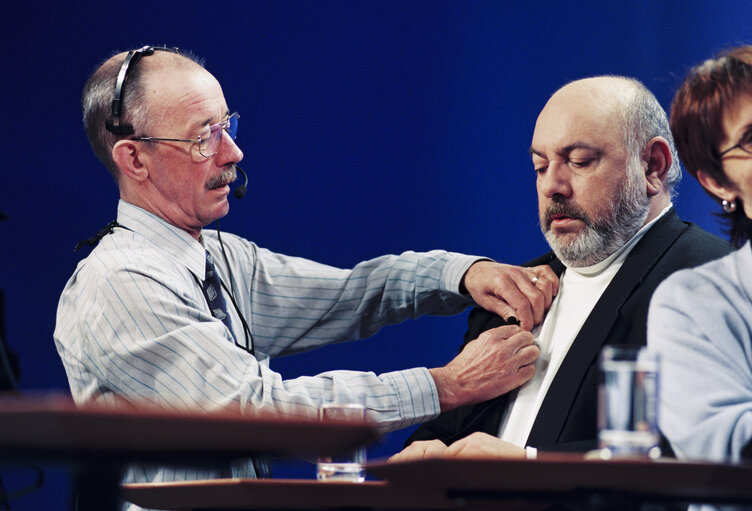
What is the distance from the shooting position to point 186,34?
319 cm

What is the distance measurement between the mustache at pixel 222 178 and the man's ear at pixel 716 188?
1.27 m

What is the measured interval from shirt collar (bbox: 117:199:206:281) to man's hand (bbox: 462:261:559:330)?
2.28 feet

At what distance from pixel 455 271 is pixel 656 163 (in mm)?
581

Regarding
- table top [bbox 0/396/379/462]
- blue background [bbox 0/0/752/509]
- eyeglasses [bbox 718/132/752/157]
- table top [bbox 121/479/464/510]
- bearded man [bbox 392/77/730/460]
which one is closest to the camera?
table top [bbox 0/396/379/462]

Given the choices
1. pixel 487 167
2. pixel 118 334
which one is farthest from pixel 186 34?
pixel 118 334

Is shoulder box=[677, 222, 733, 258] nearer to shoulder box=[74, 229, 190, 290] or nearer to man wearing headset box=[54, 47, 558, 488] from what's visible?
man wearing headset box=[54, 47, 558, 488]

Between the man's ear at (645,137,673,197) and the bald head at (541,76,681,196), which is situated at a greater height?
the bald head at (541,76,681,196)

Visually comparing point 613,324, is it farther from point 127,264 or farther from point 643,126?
point 127,264

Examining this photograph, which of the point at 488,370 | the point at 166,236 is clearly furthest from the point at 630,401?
the point at 166,236

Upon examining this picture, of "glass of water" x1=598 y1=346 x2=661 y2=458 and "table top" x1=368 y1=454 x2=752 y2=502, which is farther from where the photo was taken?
"glass of water" x1=598 y1=346 x2=661 y2=458

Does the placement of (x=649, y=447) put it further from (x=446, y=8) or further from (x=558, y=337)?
(x=446, y=8)

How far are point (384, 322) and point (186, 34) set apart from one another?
117cm

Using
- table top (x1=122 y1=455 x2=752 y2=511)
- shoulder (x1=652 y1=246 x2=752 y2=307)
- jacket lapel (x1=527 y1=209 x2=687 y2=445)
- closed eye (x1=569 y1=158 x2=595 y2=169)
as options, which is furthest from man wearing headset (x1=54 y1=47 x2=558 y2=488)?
table top (x1=122 y1=455 x2=752 y2=511)

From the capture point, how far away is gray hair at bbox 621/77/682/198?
2285mm
